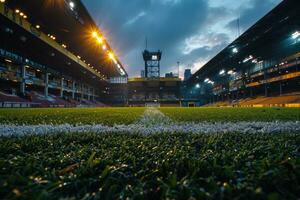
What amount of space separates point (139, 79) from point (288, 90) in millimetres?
38772

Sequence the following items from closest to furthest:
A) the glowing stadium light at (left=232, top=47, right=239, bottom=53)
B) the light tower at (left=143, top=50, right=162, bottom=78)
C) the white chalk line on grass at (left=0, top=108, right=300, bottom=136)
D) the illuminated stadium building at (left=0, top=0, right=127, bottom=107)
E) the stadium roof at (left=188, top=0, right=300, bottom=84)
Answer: the white chalk line on grass at (left=0, top=108, right=300, bottom=136)
the illuminated stadium building at (left=0, top=0, right=127, bottom=107)
the stadium roof at (left=188, top=0, right=300, bottom=84)
the glowing stadium light at (left=232, top=47, right=239, bottom=53)
the light tower at (left=143, top=50, right=162, bottom=78)

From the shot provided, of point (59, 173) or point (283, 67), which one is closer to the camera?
point (59, 173)

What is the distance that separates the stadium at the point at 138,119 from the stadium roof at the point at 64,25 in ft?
0.40

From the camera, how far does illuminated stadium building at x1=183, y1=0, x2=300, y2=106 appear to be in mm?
22828

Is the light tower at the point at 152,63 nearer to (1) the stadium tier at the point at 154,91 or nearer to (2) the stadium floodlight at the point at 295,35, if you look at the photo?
(1) the stadium tier at the point at 154,91

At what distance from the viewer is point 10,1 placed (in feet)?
55.7

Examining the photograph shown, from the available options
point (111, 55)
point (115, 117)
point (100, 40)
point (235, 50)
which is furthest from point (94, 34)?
point (115, 117)

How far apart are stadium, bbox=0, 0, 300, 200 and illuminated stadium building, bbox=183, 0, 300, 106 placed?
20cm

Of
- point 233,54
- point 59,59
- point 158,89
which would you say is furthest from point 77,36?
point 158,89

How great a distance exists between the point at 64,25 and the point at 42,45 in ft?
14.0

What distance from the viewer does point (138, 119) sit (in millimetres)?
4605

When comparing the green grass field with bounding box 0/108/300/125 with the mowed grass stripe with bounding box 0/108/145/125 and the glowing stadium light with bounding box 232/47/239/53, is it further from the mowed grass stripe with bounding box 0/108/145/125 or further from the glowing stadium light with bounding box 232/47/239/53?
the glowing stadium light with bounding box 232/47/239/53

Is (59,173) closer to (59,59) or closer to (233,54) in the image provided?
(59,59)

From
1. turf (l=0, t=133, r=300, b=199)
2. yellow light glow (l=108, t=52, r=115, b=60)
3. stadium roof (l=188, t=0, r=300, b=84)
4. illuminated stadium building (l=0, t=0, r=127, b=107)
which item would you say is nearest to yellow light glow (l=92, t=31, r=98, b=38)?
illuminated stadium building (l=0, t=0, r=127, b=107)
